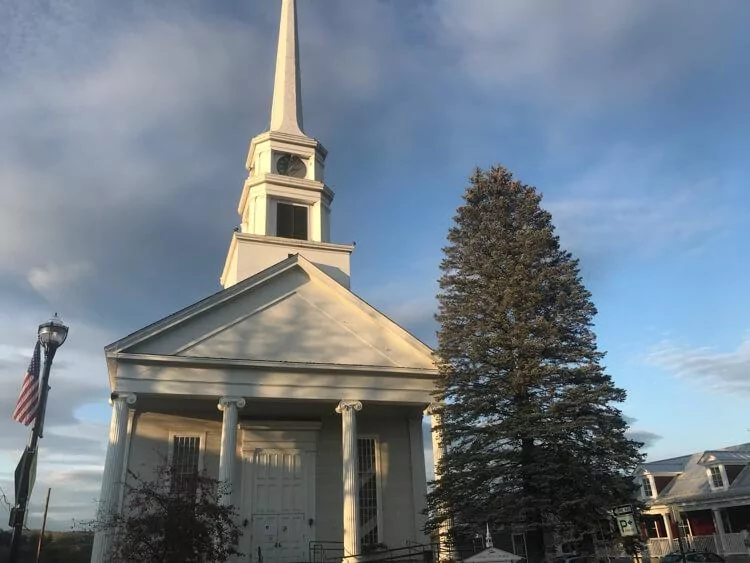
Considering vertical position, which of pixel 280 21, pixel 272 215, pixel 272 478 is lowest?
pixel 272 478

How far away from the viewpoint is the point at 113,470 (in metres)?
17.6

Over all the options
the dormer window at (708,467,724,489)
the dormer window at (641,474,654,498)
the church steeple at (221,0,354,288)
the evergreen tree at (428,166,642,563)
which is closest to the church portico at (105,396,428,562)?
the evergreen tree at (428,166,642,563)

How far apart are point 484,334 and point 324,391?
5.59 m

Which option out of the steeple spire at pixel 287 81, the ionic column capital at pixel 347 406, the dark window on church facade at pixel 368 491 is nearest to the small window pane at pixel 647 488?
the dark window on church facade at pixel 368 491

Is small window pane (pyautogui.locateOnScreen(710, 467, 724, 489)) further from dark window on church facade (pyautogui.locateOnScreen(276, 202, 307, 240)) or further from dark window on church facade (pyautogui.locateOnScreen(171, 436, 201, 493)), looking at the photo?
dark window on church facade (pyautogui.locateOnScreen(171, 436, 201, 493))

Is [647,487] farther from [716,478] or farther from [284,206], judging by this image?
[284,206]

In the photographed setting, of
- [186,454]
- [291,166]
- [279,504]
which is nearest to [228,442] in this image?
[186,454]

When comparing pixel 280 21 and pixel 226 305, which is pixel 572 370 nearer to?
pixel 226 305

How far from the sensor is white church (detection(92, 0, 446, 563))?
19.6 metres

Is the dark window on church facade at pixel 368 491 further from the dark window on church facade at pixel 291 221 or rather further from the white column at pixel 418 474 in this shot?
the dark window on church facade at pixel 291 221

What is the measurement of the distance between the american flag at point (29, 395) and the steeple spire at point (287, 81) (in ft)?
59.6

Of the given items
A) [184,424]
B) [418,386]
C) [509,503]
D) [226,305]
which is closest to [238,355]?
[226,305]

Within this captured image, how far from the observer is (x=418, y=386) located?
71.6 feet

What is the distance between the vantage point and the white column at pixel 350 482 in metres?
18.7
